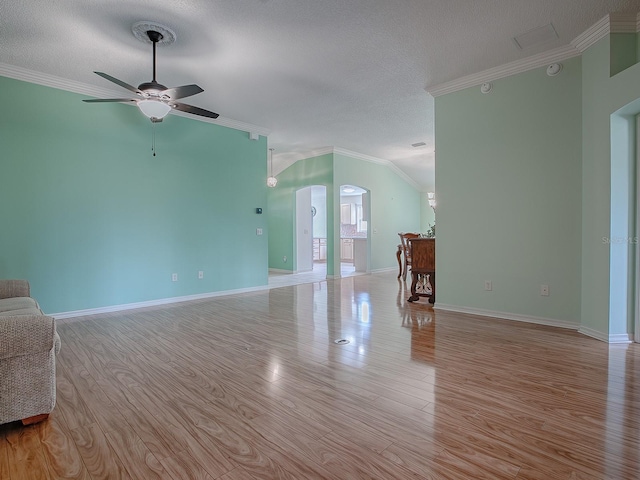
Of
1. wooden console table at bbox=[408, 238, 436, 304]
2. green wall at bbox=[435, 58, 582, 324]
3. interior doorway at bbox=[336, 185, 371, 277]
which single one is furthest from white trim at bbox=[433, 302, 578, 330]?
interior doorway at bbox=[336, 185, 371, 277]

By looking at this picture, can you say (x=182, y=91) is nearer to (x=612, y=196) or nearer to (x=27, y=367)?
(x=27, y=367)

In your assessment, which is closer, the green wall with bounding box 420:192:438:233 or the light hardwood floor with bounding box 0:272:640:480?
the light hardwood floor with bounding box 0:272:640:480

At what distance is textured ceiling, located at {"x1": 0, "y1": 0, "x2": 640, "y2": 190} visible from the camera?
2.84 meters

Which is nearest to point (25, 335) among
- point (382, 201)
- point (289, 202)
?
point (289, 202)

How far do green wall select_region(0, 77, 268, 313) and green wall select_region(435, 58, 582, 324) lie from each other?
341cm

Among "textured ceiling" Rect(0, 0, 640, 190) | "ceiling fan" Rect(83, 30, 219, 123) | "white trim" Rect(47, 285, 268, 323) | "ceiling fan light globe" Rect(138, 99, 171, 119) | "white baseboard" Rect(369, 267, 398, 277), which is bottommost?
"white trim" Rect(47, 285, 268, 323)

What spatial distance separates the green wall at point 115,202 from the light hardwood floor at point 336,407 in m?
1.17

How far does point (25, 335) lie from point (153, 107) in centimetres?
229

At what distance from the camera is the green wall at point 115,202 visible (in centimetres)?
391

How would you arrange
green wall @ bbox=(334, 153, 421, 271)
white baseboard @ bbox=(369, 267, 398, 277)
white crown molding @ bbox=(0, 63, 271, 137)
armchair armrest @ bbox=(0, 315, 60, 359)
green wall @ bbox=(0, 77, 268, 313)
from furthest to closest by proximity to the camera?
white baseboard @ bbox=(369, 267, 398, 277) < green wall @ bbox=(334, 153, 421, 271) < green wall @ bbox=(0, 77, 268, 313) < white crown molding @ bbox=(0, 63, 271, 137) < armchair armrest @ bbox=(0, 315, 60, 359)

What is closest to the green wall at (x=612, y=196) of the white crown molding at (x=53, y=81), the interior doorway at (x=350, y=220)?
the white crown molding at (x=53, y=81)

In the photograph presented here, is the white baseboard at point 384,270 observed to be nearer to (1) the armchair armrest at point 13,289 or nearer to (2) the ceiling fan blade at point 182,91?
(2) the ceiling fan blade at point 182,91

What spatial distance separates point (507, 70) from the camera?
3.92 meters

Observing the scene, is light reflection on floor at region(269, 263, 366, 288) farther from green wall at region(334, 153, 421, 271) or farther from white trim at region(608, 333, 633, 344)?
white trim at region(608, 333, 633, 344)
